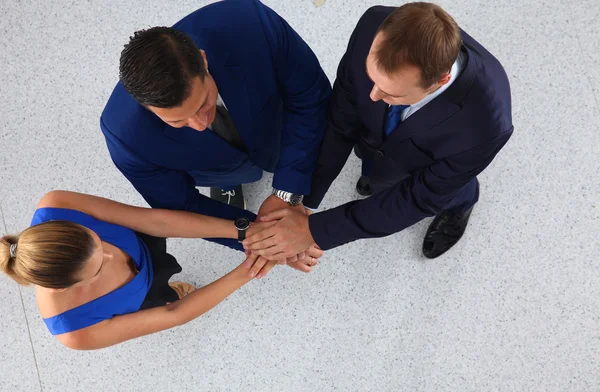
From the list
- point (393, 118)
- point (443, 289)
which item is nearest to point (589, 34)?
point (443, 289)

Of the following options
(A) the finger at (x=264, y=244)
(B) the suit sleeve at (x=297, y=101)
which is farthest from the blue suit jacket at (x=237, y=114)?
(A) the finger at (x=264, y=244)

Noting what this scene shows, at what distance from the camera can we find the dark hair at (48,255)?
53.6 inches

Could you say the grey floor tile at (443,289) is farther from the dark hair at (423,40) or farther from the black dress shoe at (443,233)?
the dark hair at (423,40)

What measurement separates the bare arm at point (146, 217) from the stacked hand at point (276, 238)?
95mm

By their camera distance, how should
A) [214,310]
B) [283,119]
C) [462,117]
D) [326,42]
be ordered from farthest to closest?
[326,42] < [214,310] < [283,119] < [462,117]

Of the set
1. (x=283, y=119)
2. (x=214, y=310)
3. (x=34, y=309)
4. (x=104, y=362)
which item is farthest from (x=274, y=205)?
(x=34, y=309)

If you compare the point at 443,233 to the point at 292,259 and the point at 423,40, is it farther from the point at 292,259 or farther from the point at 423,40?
the point at 423,40

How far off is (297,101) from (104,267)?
0.83 metres

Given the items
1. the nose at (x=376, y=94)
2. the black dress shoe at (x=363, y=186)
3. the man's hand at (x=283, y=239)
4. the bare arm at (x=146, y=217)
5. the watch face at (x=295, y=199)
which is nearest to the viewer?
the nose at (x=376, y=94)

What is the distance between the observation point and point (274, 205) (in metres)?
2.01

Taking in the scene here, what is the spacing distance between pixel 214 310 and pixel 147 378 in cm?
41

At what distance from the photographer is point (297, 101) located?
1.75m

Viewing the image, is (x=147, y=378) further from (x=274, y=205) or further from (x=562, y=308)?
(x=562, y=308)

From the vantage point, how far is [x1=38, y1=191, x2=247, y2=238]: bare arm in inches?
62.2
